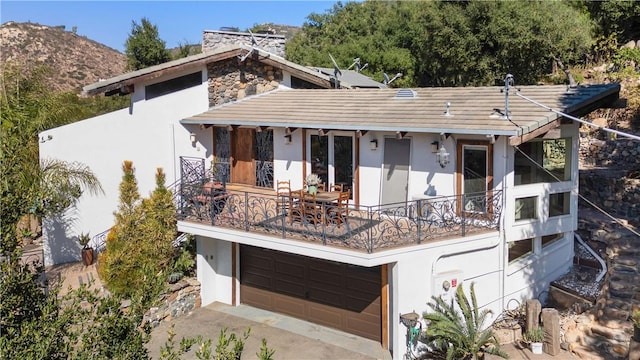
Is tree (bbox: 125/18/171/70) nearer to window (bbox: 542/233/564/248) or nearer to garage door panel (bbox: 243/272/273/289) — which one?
garage door panel (bbox: 243/272/273/289)

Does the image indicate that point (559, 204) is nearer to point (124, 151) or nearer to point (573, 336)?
point (573, 336)

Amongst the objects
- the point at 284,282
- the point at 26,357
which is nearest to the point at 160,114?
the point at 284,282

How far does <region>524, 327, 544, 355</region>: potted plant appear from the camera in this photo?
12.4 meters

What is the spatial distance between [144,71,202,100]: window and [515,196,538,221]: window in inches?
447

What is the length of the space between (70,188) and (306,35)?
52101 mm

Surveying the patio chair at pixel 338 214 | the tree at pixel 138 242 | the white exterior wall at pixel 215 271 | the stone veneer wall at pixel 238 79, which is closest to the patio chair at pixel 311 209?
the patio chair at pixel 338 214

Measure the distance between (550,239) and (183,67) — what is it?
1273 centimetres

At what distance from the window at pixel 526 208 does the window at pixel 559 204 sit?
2.27 feet

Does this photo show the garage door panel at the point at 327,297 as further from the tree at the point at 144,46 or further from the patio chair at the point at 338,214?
the tree at the point at 144,46

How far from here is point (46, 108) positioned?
20688 millimetres

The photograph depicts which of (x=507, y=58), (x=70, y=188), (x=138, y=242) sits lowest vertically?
(x=138, y=242)

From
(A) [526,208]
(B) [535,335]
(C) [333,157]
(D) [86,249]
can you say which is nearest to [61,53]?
(D) [86,249]

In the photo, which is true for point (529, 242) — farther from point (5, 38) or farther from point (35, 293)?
point (5, 38)

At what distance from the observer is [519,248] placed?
14234 millimetres
